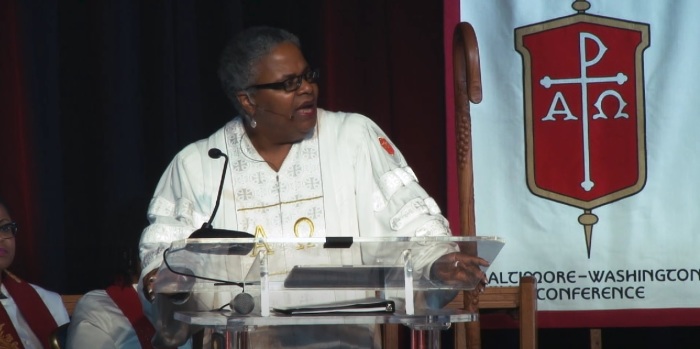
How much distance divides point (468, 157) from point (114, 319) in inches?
61.9

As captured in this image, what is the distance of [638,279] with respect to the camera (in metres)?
4.78

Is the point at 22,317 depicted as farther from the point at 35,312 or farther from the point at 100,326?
the point at 100,326

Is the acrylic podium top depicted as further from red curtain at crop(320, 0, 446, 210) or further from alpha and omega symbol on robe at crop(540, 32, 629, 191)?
red curtain at crop(320, 0, 446, 210)

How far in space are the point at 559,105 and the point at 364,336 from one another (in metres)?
1.71

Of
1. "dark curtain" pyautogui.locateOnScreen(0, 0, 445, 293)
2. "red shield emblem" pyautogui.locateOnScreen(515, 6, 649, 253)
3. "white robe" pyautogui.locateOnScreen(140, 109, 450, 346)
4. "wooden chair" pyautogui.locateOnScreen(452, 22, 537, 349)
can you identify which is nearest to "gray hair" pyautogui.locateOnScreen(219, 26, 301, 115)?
"white robe" pyautogui.locateOnScreen(140, 109, 450, 346)

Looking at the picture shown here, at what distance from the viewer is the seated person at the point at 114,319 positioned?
452 centimetres

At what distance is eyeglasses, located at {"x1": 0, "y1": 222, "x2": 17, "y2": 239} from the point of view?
4.89 meters

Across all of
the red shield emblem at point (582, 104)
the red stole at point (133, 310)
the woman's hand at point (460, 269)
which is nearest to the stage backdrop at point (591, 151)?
the red shield emblem at point (582, 104)

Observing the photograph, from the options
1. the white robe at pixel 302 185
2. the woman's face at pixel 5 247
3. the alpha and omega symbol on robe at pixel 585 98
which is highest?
the alpha and omega symbol on robe at pixel 585 98

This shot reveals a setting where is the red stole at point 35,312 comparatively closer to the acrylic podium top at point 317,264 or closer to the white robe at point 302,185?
the white robe at point 302,185

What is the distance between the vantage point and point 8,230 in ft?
16.1

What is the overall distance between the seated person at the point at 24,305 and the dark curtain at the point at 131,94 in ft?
0.61

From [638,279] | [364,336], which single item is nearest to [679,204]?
[638,279]

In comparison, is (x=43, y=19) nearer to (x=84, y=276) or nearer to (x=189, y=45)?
(x=189, y=45)
